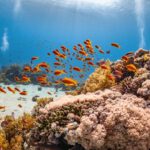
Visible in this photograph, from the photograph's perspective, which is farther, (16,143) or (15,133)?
(15,133)

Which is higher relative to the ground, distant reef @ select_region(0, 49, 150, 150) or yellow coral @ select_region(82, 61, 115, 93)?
yellow coral @ select_region(82, 61, 115, 93)

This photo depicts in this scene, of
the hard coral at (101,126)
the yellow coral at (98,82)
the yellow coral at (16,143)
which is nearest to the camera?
the hard coral at (101,126)

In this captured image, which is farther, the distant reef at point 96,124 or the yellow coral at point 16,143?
the yellow coral at point 16,143

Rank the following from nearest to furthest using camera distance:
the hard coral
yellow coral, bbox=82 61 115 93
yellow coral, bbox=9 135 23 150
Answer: the hard coral < yellow coral, bbox=9 135 23 150 < yellow coral, bbox=82 61 115 93

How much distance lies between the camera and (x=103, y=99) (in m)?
6.81

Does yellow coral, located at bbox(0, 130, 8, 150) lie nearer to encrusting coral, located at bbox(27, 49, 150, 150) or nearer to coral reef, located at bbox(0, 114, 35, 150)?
coral reef, located at bbox(0, 114, 35, 150)

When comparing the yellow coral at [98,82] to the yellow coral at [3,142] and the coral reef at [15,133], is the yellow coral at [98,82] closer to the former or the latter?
the coral reef at [15,133]

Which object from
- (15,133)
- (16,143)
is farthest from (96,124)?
(15,133)

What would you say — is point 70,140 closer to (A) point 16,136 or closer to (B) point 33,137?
(B) point 33,137

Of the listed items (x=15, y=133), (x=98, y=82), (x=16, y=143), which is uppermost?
(x=98, y=82)

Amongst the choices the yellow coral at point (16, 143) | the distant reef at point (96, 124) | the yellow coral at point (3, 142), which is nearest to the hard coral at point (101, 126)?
the distant reef at point (96, 124)

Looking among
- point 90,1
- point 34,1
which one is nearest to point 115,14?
point 90,1

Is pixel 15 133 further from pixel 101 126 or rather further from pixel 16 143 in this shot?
pixel 101 126

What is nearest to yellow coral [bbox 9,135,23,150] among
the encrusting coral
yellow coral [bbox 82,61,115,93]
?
the encrusting coral
